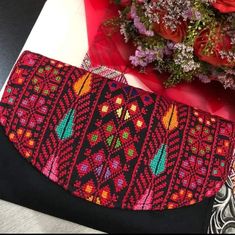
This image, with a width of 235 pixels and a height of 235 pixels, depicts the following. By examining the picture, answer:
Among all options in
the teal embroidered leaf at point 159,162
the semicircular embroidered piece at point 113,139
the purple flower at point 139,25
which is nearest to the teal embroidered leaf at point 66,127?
the semicircular embroidered piece at point 113,139

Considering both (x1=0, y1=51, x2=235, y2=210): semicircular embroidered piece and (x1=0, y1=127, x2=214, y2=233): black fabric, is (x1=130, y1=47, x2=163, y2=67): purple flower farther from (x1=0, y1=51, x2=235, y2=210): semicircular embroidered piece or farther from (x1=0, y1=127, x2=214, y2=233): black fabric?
(x1=0, y1=127, x2=214, y2=233): black fabric

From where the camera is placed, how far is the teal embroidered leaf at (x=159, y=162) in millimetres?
858

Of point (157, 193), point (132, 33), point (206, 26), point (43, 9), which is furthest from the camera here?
point (43, 9)

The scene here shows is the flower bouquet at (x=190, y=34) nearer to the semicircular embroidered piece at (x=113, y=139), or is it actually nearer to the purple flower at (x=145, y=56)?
the purple flower at (x=145, y=56)

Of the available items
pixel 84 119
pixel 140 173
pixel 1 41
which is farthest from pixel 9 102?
pixel 1 41

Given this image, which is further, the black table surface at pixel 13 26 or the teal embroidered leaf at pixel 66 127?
the black table surface at pixel 13 26

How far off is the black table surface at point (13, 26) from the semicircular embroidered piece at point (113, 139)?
317 millimetres

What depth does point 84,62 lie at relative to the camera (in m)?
1.19

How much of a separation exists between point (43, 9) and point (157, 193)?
730mm

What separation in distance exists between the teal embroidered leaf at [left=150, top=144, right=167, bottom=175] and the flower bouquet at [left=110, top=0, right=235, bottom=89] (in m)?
0.30

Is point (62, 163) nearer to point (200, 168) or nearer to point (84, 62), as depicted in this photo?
point (200, 168)

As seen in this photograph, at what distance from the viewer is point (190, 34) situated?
1012 millimetres

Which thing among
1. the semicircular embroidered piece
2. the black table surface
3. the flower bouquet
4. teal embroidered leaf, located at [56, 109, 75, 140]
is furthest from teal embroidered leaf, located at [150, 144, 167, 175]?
the black table surface

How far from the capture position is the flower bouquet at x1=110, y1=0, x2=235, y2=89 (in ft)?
3.27
